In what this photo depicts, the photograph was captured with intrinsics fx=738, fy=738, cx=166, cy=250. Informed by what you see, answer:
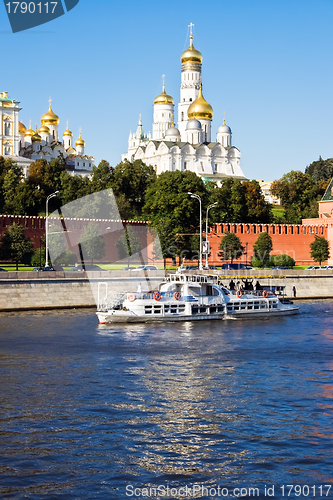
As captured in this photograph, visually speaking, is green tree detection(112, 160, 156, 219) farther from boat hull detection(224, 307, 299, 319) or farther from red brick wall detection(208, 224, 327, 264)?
boat hull detection(224, 307, 299, 319)

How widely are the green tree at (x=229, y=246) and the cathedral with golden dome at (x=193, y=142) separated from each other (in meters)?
31.4

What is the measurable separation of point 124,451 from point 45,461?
5.37 feet

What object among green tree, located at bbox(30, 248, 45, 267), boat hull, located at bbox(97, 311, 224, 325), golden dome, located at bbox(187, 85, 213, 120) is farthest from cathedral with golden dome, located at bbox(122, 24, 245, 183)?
boat hull, located at bbox(97, 311, 224, 325)

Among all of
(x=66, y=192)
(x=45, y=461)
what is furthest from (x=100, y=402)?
(x=66, y=192)

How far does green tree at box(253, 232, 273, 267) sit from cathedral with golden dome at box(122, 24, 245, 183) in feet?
98.3

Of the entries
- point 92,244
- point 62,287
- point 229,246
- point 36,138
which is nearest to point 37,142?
point 36,138

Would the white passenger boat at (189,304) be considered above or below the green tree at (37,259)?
below

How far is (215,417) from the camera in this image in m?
17.5

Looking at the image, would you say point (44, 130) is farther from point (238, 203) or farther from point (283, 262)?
point (283, 262)

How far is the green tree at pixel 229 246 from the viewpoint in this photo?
209 feet

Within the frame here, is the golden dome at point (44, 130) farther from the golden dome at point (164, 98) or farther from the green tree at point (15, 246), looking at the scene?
the green tree at point (15, 246)

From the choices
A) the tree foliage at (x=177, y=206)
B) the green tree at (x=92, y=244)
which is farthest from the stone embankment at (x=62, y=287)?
the tree foliage at (x=177, y=206)

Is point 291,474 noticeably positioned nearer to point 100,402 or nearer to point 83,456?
point 83,456

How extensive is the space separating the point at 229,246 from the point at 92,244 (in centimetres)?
1342
